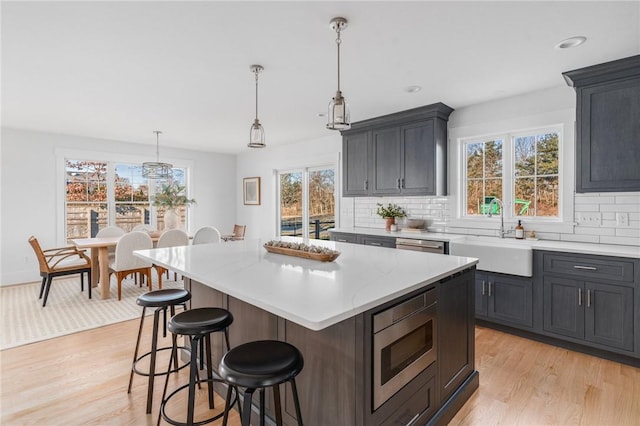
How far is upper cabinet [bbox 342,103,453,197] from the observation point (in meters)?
4.08

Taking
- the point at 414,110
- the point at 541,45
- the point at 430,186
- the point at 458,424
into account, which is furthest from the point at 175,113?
the point at 458,424

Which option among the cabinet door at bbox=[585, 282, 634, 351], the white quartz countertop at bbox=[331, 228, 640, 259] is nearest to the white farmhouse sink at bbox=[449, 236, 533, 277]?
the white quartz countertop at bbox=[331, 228, 640, 259]

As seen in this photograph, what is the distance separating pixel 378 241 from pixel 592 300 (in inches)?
85.1

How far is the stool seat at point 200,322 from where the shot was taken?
1.81 meters

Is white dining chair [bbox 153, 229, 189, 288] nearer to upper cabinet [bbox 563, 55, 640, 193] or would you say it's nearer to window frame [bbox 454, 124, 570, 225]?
window frame [bbox 454, 124, 570, 225]

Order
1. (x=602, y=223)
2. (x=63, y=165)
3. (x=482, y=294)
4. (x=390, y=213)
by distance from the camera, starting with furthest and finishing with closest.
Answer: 1. (x=63, y=165)
2. (x=390, y=213)
3. (x=482, y=294)
4. (x=602, y=223)

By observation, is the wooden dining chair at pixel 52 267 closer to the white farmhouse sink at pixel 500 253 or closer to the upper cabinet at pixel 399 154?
the upper cabinet at pixel 399 154

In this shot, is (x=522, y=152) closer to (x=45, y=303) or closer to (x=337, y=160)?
(x=337, y=160)

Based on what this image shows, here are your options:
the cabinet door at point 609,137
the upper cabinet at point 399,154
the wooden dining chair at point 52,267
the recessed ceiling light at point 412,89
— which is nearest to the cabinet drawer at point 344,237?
the upper cabinet at point 399,154

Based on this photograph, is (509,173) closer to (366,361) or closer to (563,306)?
(563,306)

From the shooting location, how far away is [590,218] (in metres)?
3.24

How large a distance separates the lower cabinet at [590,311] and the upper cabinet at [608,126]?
0.85m

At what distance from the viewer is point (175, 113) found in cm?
436

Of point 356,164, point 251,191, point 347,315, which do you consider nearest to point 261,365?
point 347,315
